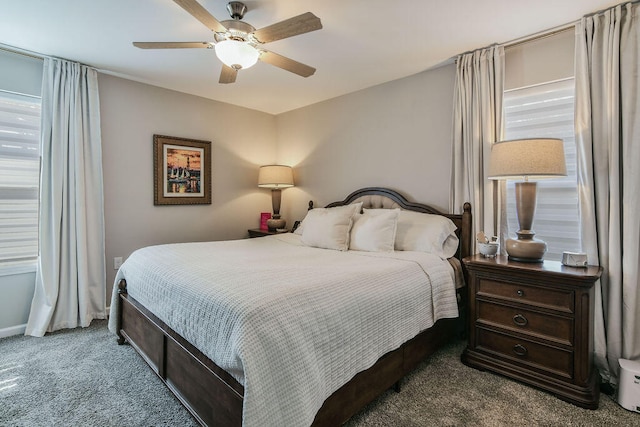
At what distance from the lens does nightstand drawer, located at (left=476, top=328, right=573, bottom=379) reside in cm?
196

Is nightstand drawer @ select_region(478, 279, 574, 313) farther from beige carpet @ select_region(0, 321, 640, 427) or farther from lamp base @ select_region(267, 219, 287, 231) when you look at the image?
lamp base @ select_region(267, 219, 287, 231)

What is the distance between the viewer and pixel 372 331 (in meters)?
1.73

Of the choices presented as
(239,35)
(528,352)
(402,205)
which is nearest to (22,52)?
(239,35)

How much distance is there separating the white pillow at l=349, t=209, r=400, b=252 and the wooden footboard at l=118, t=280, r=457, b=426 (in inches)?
29.4

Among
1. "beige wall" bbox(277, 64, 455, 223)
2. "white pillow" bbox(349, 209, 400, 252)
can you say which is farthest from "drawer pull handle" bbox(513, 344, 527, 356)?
"beige wall" bbox(277, 64, 455, 223)

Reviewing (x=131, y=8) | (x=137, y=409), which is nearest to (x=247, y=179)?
(x=131, y=8)

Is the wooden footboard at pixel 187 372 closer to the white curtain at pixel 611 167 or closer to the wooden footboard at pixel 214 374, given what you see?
the wooden footboard at pixel 214 374

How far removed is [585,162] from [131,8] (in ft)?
10.6

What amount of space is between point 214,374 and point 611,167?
2680mm

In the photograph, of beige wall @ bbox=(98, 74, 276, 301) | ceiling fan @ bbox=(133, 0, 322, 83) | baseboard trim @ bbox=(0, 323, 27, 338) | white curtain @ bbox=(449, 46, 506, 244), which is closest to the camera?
ceiling fan @ bbox=(133, 0, 322, 83)

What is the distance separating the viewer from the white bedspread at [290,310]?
1.28 meters

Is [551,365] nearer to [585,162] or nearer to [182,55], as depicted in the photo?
[585,162]

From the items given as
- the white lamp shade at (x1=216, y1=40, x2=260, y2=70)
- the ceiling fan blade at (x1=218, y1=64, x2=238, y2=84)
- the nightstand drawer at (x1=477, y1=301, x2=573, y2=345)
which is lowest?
the nightstand drawer at (x1=477, y1=301, x2=573, y2=345)

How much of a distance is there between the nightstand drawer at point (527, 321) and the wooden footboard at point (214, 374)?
34 cm
